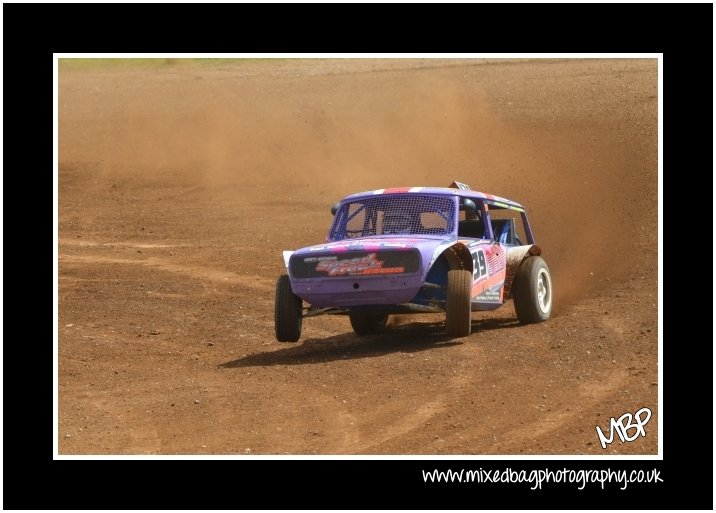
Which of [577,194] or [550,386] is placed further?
[577,194]

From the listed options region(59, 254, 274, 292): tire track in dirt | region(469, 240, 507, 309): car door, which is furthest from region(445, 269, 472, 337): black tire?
region(59, 254, 274, 292): tire track in dirt

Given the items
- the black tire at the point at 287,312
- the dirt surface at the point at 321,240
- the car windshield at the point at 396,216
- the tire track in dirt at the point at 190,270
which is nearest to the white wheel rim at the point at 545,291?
the dirt surface at the point at 321,240

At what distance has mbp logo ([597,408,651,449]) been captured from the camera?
849 cm

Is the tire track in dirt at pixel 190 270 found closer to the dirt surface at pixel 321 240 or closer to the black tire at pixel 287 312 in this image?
Result: the dirt surface at pixel 321 240

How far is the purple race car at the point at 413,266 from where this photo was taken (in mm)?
11445

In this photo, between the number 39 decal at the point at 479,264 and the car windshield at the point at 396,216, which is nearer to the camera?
the number 39 decal at the point at 479,264

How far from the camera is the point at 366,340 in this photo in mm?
13289

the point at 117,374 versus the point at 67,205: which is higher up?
the point at 67,205

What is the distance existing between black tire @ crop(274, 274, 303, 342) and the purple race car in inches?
0.4

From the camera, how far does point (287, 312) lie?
12086mm

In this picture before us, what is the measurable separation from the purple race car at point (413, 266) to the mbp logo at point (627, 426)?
2.93m

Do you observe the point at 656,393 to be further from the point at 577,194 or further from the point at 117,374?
the point at 577,194

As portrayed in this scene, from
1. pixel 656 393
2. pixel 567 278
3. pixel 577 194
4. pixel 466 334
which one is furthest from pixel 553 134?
pixel 656 393

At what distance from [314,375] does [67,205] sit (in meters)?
16.0
